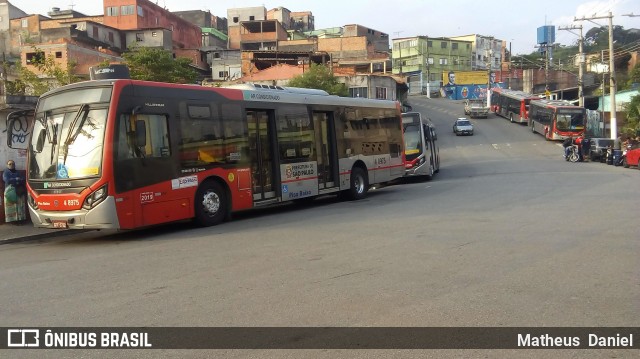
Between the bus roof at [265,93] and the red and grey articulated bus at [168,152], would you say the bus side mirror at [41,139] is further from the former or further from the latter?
the bus roof at [265,93]

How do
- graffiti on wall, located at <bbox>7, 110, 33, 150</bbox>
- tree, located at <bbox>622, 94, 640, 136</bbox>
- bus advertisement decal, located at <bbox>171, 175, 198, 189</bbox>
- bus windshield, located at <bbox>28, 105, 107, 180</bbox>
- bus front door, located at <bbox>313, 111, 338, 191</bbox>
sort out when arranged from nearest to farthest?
bus windshield, located at <bbox>28, 105, 107, 180</bbox>, bus advertisement decal, located at <bbox>171, 175, 198, 189</bbox>, graffiti on wall, located at <bbox>7, 110, 33, 150</bbox>, bus front door, located at <bbox>313, 111, 338, 191</bbox>, tree, located at <bbox>622, 94, 640, 136</bbox>

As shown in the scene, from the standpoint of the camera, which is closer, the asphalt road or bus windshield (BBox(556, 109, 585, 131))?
the asphalt road

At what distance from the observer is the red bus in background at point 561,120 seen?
4688cm

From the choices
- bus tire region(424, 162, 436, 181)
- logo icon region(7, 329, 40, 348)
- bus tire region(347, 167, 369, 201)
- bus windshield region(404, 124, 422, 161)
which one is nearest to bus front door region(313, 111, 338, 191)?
bus tire region(347, 167, 369, 201)

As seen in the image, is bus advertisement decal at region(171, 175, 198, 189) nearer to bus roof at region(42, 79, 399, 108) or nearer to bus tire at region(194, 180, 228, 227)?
bus tire at region(194, 180, 228, 227)

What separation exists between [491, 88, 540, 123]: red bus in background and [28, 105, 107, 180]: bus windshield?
54377 millimetres

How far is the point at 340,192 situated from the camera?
58.1 ft

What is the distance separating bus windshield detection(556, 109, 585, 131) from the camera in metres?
46.8

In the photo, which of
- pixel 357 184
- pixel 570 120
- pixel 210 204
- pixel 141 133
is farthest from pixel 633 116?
pixel 141 133

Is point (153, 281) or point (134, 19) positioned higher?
point (134, 19)

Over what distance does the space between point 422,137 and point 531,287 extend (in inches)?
810

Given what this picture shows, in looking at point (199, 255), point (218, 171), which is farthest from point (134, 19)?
point (199, 255)

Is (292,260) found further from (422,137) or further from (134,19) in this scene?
(134,19)

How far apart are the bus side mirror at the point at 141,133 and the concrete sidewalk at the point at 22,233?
149 inches
